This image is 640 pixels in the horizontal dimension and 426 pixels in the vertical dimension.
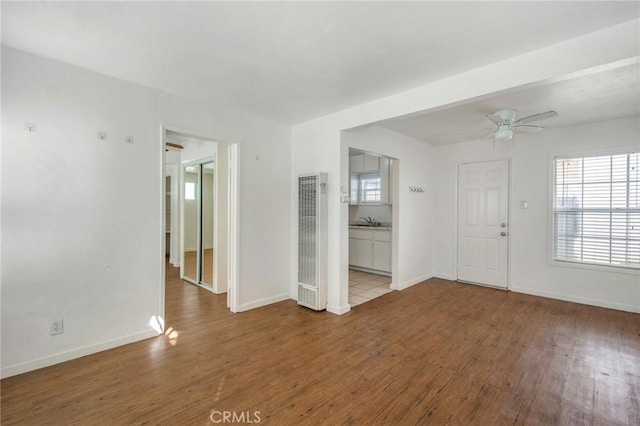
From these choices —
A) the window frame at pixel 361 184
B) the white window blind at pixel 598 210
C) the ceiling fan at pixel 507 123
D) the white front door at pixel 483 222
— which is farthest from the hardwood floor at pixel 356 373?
the window frame at pixel 361 184

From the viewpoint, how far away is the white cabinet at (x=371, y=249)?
5.88 m

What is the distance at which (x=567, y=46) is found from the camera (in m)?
2.21

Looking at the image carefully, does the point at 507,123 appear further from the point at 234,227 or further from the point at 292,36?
the point at 234,227

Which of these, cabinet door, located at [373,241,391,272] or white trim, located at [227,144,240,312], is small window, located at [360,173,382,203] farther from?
white trim, located at [227,144,240,312]

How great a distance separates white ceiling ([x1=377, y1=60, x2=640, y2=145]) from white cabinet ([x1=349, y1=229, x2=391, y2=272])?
213 cm

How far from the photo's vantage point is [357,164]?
6.71 metres

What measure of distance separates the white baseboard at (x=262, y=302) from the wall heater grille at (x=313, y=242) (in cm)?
38

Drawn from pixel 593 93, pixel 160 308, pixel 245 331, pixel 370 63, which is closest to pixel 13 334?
pixel 160 308

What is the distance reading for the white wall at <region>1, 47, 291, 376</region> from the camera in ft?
7.96

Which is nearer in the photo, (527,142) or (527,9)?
(527,9)

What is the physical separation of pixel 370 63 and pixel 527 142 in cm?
378

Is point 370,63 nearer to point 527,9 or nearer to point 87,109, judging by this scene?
point 527,9

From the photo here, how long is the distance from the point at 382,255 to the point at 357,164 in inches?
85.2

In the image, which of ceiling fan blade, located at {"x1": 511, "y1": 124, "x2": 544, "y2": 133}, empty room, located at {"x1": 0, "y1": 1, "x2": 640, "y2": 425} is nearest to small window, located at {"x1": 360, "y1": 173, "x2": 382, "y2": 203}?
empty room, located at {"x1": 0, "y1": 1, "x2": 640, "y2": 425}
